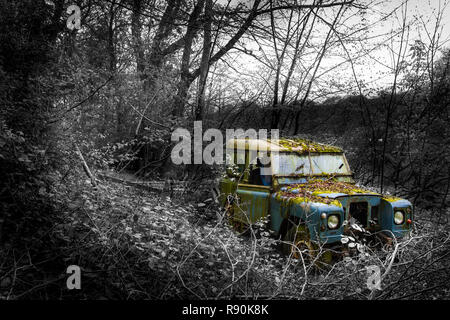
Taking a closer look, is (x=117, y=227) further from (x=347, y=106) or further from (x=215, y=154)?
(x=347, y=106)

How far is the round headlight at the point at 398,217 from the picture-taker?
475cm

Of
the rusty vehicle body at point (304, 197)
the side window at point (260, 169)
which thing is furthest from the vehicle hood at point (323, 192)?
the side window at point (260, 169)

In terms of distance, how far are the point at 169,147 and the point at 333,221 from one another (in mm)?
6956

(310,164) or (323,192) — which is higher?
(310,164)

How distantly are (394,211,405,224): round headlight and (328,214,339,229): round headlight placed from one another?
1.12m

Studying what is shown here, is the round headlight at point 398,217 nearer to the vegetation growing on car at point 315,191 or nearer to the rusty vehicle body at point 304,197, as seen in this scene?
the rusty vehicle body at point 304,197

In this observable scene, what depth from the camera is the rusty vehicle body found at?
4.30 meters

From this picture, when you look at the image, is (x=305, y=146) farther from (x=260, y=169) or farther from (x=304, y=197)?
(x=304, y=197)

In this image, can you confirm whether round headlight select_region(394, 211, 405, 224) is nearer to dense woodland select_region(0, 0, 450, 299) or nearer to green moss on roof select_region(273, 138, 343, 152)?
dense woodland select_region(0, 0, 450, 299)

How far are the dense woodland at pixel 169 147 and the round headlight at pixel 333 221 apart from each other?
1.66 feet

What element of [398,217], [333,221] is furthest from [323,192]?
[398,217]

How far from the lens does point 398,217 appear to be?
4.78 meters

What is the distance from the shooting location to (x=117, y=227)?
140 inches
